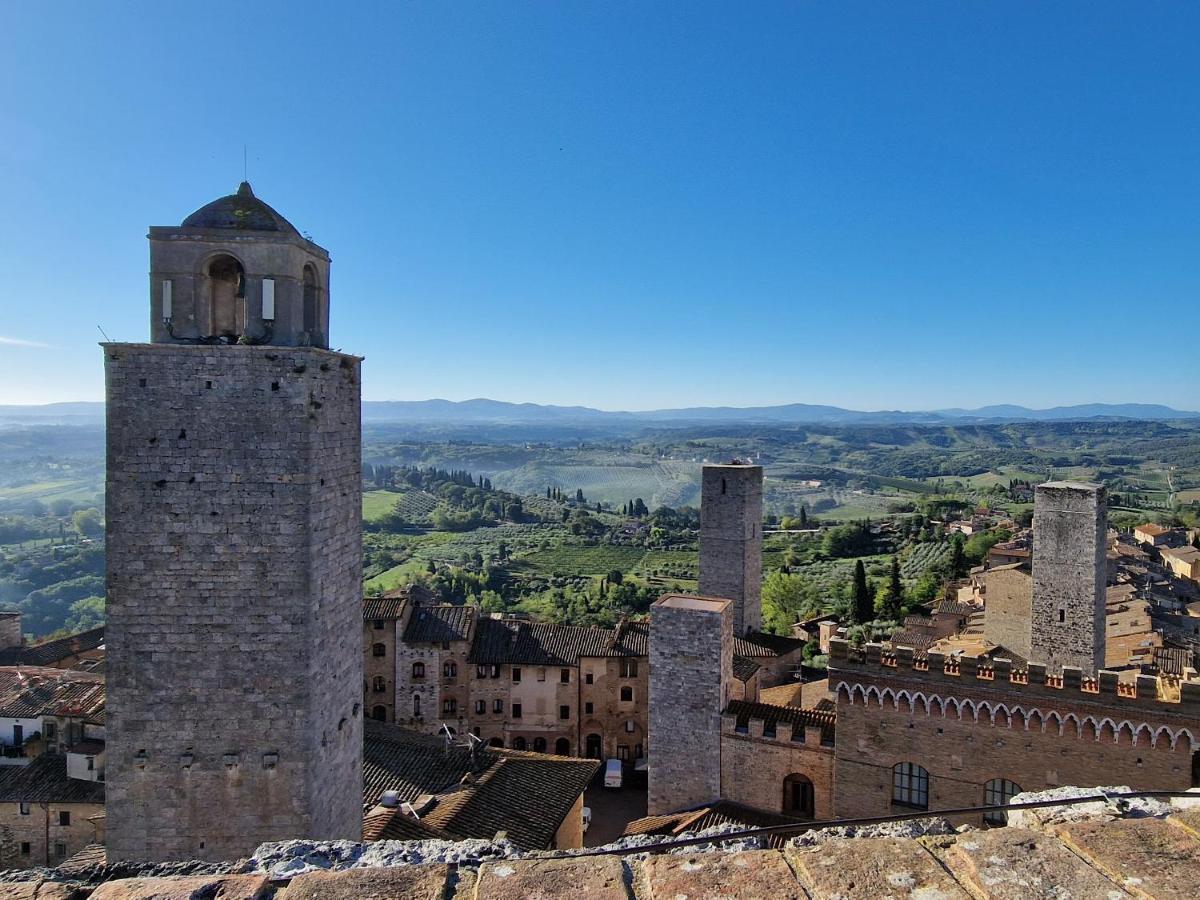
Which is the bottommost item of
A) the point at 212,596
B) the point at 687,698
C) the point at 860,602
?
the point at 860,602

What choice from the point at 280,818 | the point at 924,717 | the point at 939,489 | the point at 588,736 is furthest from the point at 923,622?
the point at 939,489

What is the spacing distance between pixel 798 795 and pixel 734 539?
13.7 metres

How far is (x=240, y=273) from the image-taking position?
9.24 meters

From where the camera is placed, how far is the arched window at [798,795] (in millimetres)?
15789

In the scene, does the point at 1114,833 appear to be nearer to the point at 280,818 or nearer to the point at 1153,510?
the point at 280,818

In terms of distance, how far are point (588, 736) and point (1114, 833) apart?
88.5 ft

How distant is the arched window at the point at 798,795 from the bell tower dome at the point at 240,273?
13056mm

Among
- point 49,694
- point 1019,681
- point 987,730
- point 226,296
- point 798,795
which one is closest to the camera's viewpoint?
point 226,296

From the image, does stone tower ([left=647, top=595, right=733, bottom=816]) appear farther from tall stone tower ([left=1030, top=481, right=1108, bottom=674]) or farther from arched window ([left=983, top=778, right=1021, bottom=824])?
tall stone tower ([left=1030, top=481, right=1108, bottom=674])

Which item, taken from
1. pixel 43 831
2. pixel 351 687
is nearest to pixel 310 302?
pixel 351 687

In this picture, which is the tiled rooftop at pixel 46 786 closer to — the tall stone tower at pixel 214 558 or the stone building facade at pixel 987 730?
the tall stone tower at pixel 214 558

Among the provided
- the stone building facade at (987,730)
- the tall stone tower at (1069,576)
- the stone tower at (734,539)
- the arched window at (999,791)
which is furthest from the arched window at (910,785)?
the stone tower at (734,539)

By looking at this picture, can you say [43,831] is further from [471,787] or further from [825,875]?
[825,875]

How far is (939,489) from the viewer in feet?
477
